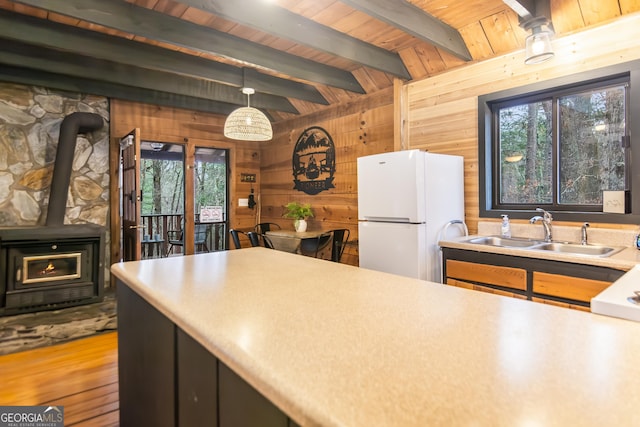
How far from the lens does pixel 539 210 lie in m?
2.70

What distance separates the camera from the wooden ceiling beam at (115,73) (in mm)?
3518

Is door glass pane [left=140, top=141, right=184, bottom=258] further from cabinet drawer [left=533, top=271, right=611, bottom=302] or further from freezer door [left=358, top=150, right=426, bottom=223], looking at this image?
cabinet drawer [left=533, top=271, right=611, bottom=302]

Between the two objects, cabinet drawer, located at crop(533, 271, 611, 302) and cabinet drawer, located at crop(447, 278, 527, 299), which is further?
cabinet drawer, located at crop(447, 278, 527, 299)

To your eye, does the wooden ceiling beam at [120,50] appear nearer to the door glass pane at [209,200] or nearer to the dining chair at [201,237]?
the door glass pane at [209,200]

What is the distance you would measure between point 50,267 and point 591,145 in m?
5.04

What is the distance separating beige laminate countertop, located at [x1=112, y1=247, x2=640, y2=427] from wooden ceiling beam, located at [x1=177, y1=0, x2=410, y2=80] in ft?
6.51

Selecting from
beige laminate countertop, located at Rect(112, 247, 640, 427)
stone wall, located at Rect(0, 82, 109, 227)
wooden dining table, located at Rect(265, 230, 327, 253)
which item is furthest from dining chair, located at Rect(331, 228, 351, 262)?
stone wall, located at Rect(0, 82, 109, 227)

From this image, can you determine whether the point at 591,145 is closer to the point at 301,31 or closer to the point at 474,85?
the point at 474,85

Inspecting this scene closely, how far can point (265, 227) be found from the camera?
5.45 metres

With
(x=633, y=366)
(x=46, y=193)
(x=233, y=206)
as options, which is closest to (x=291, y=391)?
(x=633, y=366)

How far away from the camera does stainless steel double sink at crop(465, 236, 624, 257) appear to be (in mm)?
2395

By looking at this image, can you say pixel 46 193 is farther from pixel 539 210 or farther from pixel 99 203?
pixel 539 210

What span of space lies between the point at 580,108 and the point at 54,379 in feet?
13.8

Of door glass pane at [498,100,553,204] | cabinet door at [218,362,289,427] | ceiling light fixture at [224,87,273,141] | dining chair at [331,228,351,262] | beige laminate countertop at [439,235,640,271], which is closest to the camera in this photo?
cabinet door at [218,362,289,427]
